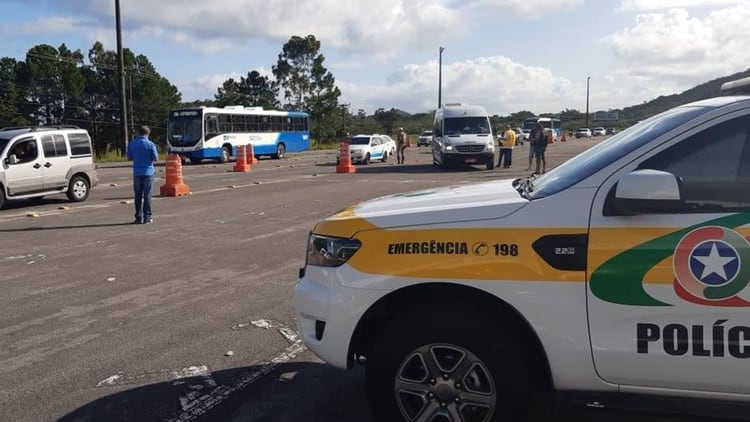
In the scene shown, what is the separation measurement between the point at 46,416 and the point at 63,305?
284cm

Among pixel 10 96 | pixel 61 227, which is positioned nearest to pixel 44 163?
pixel 61 227

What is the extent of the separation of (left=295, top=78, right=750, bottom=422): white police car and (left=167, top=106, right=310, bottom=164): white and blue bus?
107ft

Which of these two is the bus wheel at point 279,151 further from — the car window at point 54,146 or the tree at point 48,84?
the tree at point 48,84

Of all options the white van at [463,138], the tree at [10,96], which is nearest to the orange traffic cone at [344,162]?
the white van at [463,138]

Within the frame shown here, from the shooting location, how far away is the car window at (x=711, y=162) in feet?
10.2

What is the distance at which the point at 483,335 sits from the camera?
324cm

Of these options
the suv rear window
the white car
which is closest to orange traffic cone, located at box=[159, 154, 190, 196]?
the suv rear window

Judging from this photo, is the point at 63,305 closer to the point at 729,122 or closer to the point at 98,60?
the point at 729,122

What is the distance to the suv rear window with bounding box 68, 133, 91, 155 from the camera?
16.2m

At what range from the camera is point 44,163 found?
15312mm

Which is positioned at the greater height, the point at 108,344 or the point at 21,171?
the point at 21,171

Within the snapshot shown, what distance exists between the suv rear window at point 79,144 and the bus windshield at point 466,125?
1419 cm

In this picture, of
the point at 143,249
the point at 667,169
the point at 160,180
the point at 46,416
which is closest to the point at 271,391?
the point at 46,416

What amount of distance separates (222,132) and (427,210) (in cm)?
3368
